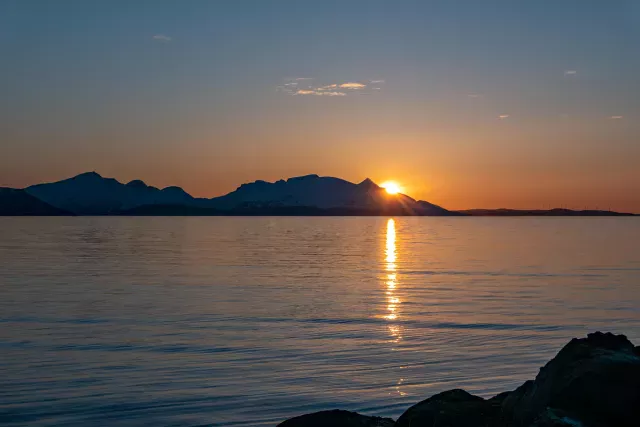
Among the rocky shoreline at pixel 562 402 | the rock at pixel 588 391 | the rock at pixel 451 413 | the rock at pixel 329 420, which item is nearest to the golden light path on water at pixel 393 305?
the rock at pixel 451 413

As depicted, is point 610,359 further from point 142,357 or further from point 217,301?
point 217,301

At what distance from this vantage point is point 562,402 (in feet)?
26.0

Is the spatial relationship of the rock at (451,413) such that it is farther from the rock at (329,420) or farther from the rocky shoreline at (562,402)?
the rock at (329,420)

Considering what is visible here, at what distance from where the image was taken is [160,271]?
1543 inches

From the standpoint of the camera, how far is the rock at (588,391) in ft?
25.5

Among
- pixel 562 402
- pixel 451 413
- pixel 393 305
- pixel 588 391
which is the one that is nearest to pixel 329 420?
pixel 451 413

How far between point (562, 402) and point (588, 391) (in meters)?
0.33

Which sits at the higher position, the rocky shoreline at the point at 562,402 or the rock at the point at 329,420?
the rocky shoreline at the point at 562,402

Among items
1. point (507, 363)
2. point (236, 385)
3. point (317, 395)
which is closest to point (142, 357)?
point (236, 385)

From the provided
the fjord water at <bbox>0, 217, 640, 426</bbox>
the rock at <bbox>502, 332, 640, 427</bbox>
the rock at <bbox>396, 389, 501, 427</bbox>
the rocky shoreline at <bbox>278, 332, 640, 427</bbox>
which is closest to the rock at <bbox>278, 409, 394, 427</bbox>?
the rocky shoreline at <bbox>278, 332, 640, 427</bbox>

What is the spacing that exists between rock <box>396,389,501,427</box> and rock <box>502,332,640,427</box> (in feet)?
1.62

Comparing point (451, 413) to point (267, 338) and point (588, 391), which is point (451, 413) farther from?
point (267, 338)

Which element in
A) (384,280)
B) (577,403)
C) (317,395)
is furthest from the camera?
(384,280)

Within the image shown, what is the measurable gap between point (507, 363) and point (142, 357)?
8.42 meters
